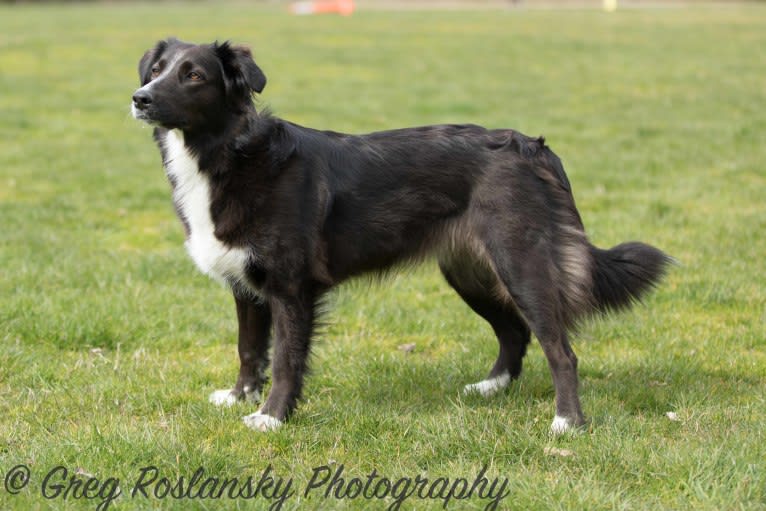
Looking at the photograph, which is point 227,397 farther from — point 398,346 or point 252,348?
point 398,346

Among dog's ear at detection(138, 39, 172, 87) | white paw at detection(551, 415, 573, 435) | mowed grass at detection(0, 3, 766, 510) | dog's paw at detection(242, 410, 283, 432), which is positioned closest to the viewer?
mowed grass at detection(0, 3, 766, 510)

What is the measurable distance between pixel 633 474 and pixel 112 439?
86.4 inches

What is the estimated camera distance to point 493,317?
16.7ft

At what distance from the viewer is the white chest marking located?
4.39 meters

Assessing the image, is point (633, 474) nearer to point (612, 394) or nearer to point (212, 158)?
point (612, 394)

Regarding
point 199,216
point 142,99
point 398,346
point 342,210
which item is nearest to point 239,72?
point 142,99

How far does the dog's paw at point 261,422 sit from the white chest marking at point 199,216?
0.65 metres

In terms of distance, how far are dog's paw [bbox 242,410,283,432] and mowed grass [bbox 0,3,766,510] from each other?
0.09 m

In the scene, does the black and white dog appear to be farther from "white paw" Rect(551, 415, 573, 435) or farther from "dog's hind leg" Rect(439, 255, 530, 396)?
"dog's hind leg" Rect(439, 255, 530, 396)

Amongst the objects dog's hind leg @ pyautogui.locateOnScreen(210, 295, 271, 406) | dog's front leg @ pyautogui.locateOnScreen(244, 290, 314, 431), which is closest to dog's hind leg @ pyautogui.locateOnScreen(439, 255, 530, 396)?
dog's front leg @ pyautogui.locateOnScreen(244, 290, 314, 431)

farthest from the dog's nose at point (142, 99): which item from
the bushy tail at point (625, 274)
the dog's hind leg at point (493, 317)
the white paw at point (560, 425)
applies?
the white paw at point (560, 425)

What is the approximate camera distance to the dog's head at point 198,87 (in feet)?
13.9

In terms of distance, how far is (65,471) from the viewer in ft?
12.1

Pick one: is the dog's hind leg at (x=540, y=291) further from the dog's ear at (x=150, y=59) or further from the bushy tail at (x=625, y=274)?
the dog's ear at (x=150, y=59)
